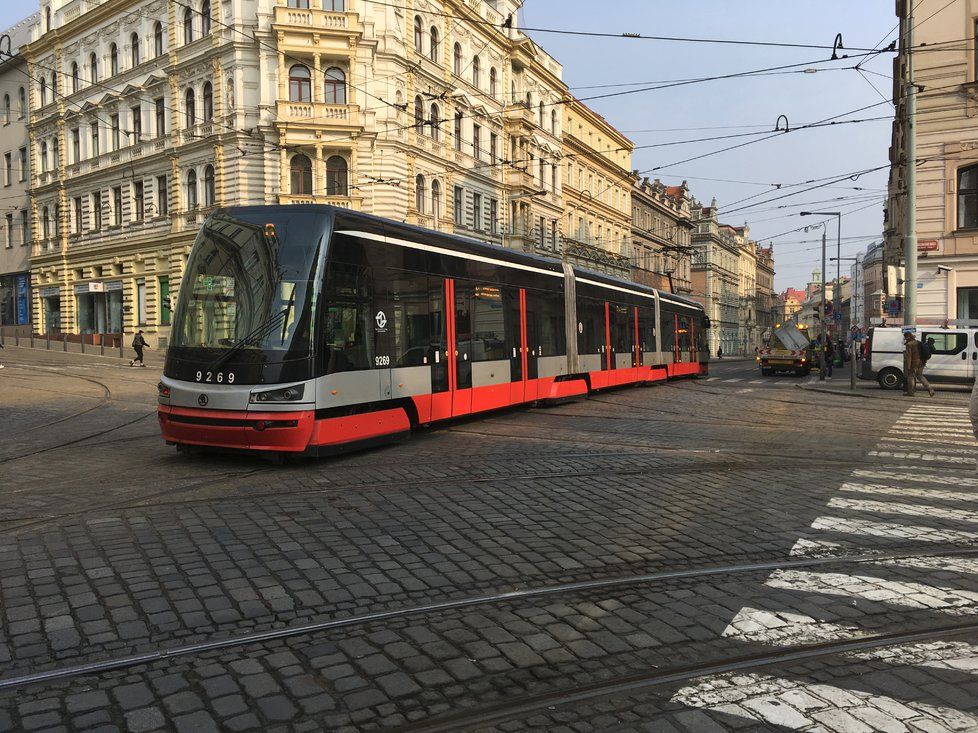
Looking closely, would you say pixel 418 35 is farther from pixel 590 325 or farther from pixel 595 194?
pixel 595 194

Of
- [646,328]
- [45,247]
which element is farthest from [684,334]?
[45,247]

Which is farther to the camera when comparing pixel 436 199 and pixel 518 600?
pixel 436 199

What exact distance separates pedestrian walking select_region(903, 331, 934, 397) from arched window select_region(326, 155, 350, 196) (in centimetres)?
2292

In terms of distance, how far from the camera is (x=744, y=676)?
12.1ft

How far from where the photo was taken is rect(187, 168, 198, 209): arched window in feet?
123

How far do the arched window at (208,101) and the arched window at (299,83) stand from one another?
4.29 m

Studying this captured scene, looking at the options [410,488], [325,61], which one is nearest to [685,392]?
[410,488]

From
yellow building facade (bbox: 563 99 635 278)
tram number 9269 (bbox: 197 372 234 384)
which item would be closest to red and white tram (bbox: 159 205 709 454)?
tram number 9269 (bbox: 197 372 234 384)

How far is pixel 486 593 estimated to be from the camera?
4777 mm

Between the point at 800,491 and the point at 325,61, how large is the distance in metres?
31.7

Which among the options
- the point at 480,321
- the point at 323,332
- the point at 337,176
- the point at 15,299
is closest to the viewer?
the point at 323,332

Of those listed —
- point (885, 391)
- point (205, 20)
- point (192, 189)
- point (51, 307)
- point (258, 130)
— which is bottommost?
point (885, 391)

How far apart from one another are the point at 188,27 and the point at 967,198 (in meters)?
33.8

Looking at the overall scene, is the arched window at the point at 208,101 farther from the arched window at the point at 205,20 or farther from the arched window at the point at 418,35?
the arched window at the point at 418,35
